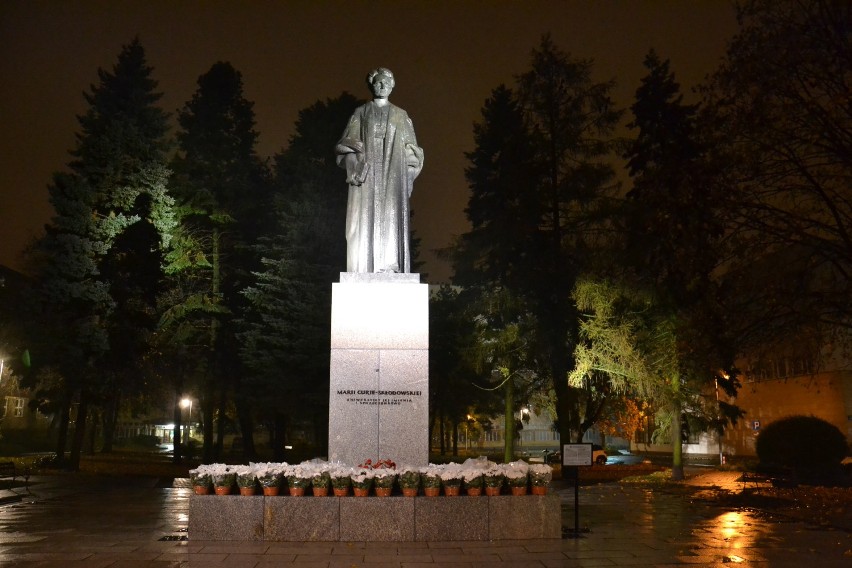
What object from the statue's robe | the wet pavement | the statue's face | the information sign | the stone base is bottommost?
the wet pavement

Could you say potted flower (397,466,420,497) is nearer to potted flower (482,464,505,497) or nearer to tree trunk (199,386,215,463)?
potted flower (482,464,505,497)

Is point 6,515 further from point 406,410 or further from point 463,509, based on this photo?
point 463,509

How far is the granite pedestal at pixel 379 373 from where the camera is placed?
1062 cm

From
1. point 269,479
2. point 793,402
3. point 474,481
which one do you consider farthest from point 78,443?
point 793,402

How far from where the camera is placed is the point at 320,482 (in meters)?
9.41

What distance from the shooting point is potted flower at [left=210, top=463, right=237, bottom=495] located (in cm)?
950

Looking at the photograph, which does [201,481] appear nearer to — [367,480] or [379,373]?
[367,480]

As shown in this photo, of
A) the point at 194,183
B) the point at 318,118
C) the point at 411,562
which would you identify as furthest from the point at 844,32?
the point at 194,183

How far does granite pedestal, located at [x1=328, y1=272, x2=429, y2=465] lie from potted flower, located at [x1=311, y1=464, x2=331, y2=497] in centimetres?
105

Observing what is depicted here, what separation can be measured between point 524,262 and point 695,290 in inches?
533

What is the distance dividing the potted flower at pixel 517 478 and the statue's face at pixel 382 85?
6387mm

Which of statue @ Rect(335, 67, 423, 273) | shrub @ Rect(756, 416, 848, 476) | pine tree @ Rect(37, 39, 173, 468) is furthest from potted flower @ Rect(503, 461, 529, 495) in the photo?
pine tree @ Rect(37, 39, 173, 468)

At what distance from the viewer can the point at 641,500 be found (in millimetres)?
16797

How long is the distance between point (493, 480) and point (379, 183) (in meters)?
5.23
